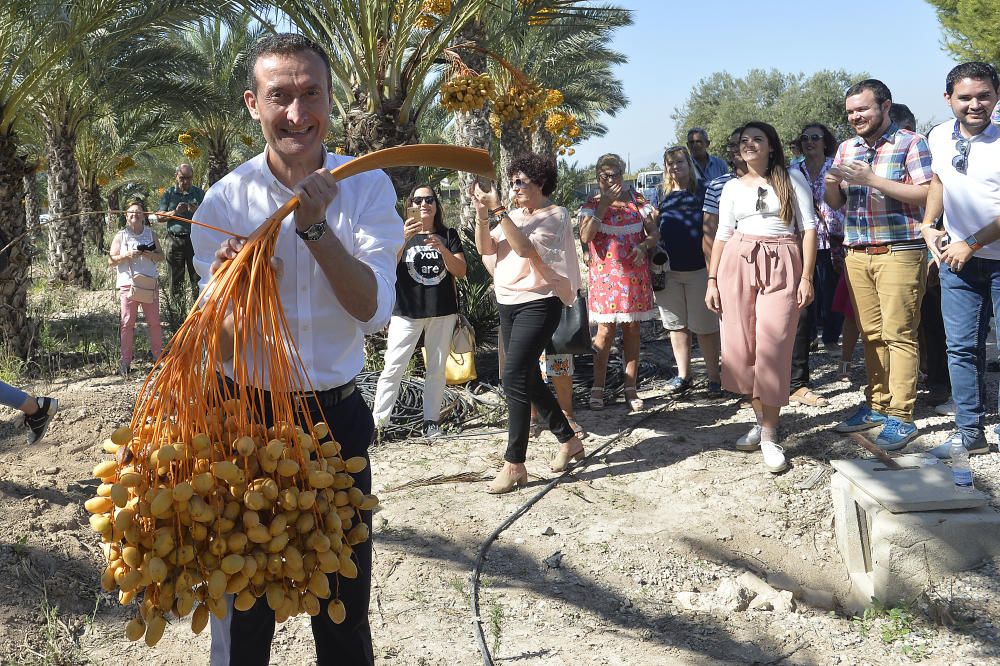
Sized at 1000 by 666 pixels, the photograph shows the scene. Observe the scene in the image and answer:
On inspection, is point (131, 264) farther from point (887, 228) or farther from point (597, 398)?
point (887, 228)

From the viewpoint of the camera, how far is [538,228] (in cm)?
523

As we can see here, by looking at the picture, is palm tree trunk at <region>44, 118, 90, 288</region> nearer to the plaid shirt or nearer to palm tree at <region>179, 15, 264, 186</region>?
palm tree at <region>179, 15, 264, 186</region>

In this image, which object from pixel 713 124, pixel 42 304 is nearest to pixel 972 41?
pixel 42 304

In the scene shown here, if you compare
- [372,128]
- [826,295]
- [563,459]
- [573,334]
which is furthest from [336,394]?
[826,295]

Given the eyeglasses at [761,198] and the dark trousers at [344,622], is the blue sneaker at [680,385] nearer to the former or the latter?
the eyeglasses at [761,198]

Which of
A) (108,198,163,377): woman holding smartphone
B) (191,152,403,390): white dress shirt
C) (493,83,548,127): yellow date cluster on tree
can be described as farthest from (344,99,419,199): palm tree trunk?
(191,152,403,390): white dress shirt

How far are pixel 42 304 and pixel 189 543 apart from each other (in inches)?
521

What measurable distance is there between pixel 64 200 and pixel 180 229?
5.43 meters

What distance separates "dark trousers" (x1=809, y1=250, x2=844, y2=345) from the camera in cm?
760

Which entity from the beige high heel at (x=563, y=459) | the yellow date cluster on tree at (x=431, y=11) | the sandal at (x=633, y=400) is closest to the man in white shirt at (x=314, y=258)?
the beige high heel at (x=563, y=459)

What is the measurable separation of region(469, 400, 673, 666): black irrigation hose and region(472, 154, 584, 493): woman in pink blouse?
0.18 meters

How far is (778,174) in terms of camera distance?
5.18 metres

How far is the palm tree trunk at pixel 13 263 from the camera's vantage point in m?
8.93

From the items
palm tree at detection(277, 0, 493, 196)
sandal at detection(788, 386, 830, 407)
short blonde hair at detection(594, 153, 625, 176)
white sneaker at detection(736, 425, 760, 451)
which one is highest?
palm tree at detection(277, 0, 493, 196)
